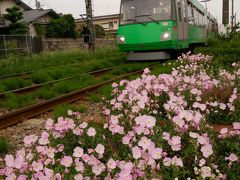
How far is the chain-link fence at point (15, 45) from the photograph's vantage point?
22.2m

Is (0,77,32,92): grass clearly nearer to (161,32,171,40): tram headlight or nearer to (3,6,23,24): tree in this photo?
(161,32,171,40): tram headlight

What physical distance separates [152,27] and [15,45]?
12063mm

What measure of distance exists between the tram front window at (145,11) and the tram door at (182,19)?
554 mm

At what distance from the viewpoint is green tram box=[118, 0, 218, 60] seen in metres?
13.8

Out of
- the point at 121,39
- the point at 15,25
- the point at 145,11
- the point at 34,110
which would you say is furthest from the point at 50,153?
the point at 15,25

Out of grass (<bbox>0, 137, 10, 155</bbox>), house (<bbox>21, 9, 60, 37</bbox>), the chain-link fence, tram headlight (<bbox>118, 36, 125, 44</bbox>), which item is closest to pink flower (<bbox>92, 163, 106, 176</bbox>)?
grass (<bbox>0, 137, 10, 155</bbox>)

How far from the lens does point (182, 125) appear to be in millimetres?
3061

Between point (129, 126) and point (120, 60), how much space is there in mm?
14307

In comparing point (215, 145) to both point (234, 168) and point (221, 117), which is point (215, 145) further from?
point (221, 117)

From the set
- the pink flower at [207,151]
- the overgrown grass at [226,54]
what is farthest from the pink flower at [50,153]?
the overgrown grass at [226,54]

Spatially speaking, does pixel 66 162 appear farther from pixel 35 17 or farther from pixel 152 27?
pixel 35 17

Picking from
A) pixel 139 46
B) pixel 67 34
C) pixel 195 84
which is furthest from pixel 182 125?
pixel 67 34

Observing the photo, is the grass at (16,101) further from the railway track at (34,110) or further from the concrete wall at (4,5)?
the concrete wall at (4,5)

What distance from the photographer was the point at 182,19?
1464cm
